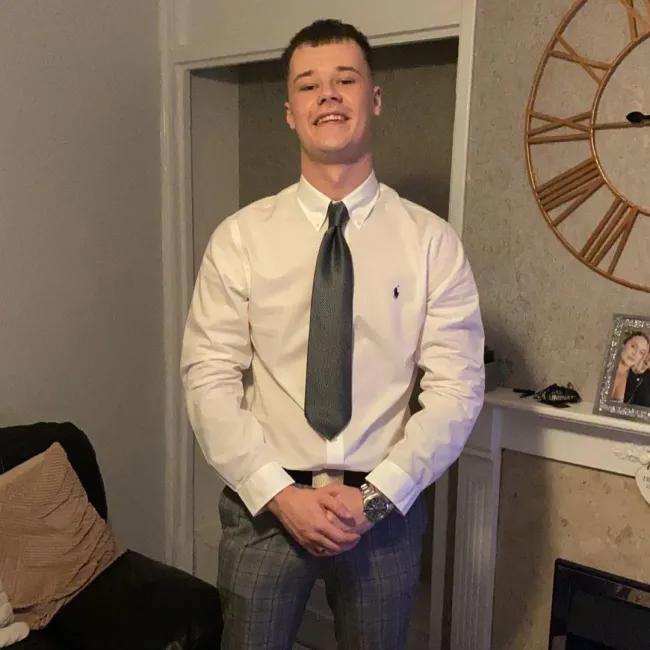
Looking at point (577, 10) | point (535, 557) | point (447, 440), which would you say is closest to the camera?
point (447, 440)

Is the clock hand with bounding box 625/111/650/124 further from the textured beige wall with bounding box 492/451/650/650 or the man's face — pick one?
the textured beige wall with bounding box 492/451/650/650

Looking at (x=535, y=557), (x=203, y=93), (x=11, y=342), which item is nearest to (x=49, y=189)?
(x=11, y=342)

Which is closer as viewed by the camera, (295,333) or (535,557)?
(295,333)

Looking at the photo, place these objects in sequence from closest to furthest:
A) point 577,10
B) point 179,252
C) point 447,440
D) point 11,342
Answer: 1. point 447,440
2. point 577,10
3. point 11,342
4. point 179,252

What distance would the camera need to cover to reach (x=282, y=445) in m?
1.43

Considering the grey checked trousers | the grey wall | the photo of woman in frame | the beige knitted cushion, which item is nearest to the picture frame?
the photo of woman in frame

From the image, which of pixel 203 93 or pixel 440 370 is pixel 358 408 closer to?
pixel 440 370

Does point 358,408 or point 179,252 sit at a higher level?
point 179,252

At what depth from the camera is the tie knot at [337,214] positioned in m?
1.43

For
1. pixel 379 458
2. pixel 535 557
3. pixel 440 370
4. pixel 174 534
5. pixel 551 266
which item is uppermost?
pixel 551 266

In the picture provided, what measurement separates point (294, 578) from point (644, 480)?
818mm

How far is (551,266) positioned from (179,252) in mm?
1313

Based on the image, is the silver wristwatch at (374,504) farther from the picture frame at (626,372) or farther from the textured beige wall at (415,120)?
the textured beige wall at (415,120)

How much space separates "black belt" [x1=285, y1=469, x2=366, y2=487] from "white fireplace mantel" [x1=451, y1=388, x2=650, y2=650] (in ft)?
1.71
